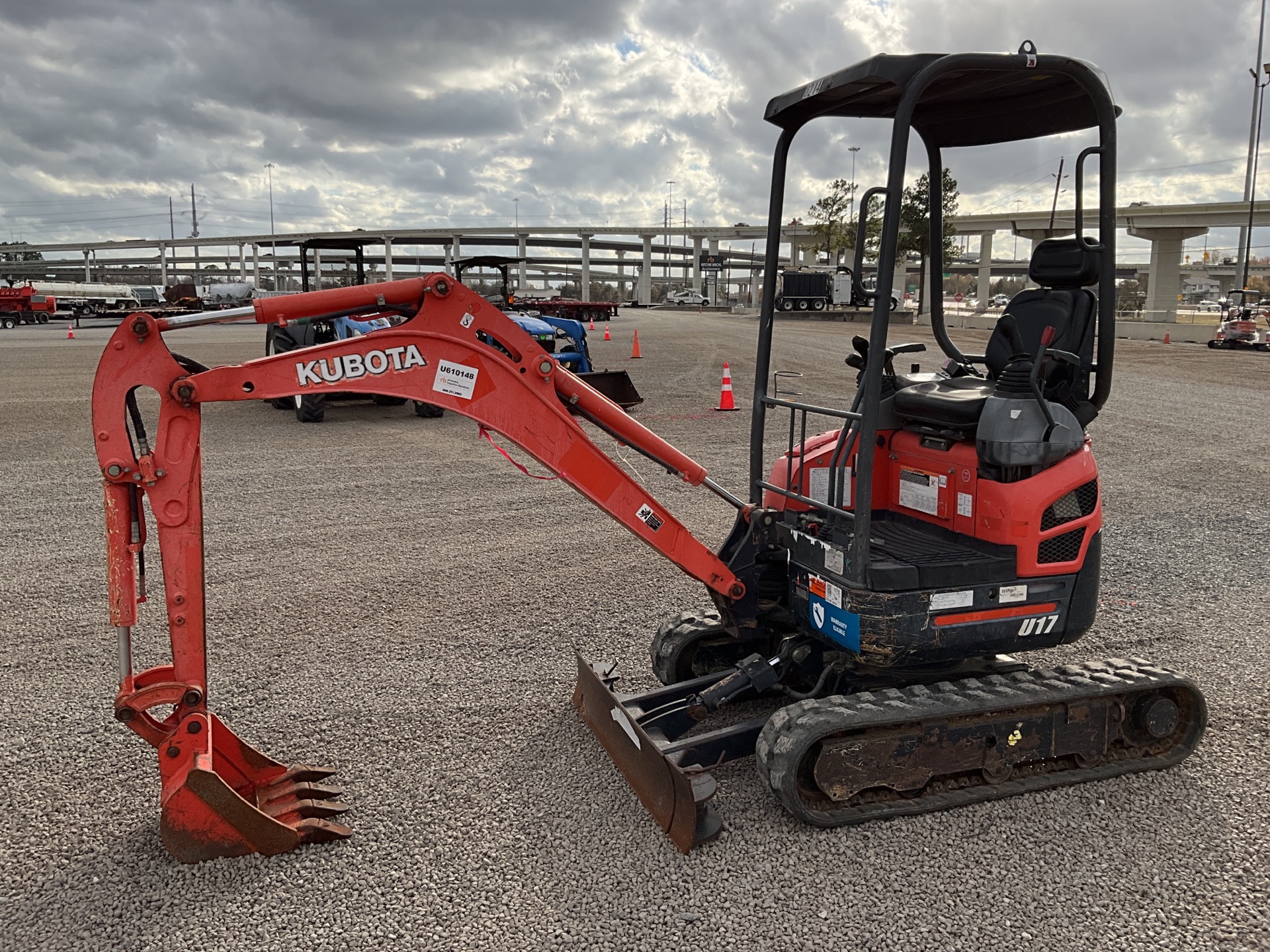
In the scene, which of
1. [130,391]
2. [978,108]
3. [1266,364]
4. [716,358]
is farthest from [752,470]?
[1266,364]

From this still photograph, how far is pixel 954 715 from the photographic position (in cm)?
400

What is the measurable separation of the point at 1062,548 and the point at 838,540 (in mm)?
1051

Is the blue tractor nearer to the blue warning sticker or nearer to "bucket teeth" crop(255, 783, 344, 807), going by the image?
the blue warning sticker

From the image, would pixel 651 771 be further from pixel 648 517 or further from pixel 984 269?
pixel 984 269

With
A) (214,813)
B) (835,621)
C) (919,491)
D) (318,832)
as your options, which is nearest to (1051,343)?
(919,491)

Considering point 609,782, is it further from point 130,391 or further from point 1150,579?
point 1150,579

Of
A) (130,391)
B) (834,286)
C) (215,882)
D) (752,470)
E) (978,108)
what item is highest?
(978,108)

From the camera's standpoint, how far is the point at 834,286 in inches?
162

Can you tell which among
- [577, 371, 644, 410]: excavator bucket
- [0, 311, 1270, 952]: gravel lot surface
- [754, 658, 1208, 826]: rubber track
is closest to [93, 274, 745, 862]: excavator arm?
[0, 311, 1270, 952]: gravel lot surface

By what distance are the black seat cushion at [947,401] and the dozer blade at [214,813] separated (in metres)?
3.22

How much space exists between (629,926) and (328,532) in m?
5.80

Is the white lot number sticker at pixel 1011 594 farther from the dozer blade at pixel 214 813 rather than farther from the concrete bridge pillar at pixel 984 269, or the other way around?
the concrete bridge pillar at pixel 984 269

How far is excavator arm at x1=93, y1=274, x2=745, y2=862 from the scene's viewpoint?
11.6 ft

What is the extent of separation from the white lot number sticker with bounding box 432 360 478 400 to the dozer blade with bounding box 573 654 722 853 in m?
1.58
